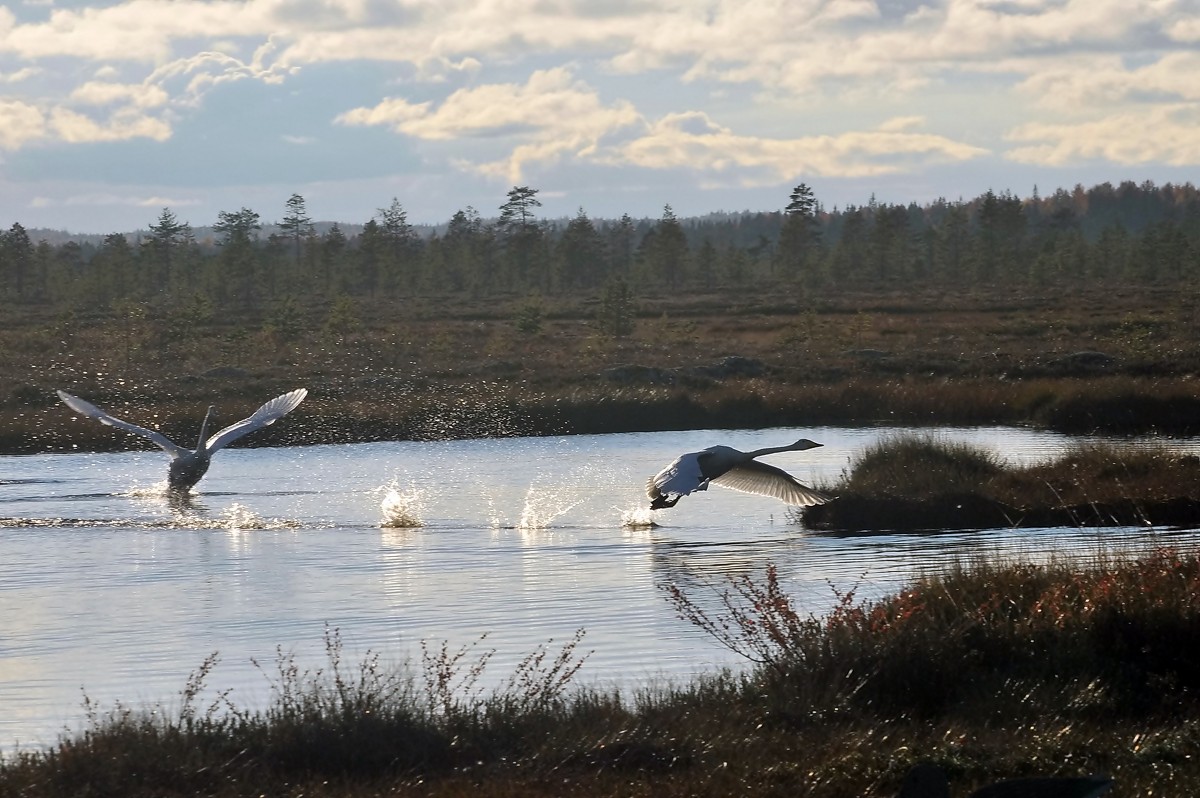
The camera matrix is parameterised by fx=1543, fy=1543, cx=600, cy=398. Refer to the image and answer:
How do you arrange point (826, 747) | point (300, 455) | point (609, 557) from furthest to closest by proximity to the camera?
point (300, 455)
point (609, 557)
point (826, 747)

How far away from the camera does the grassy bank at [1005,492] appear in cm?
2084

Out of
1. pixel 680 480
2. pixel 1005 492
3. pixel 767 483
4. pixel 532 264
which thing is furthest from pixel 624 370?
pixel 532 264

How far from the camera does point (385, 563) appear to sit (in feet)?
63.2

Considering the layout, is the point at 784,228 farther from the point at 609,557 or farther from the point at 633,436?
the point at 609,557

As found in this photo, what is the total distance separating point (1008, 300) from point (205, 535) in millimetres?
72960

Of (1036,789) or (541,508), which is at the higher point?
(1036,789)

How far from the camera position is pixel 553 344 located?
65562 mm

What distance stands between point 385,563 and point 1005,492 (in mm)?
8975

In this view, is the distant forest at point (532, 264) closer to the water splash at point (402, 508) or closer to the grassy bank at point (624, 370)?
the grassy bank at point (624, 370)

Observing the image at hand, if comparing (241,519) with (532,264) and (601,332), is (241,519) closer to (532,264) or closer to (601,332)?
(601,332)

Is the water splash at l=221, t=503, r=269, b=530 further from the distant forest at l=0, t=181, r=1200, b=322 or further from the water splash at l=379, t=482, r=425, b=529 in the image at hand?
the distant forest at l=0, t=181, r=1200, b=322

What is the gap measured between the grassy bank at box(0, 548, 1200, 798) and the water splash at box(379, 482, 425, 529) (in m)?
11.7

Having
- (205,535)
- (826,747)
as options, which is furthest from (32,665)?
(205,535)

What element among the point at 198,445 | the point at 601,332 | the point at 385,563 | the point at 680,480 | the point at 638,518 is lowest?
the point at 385,563
